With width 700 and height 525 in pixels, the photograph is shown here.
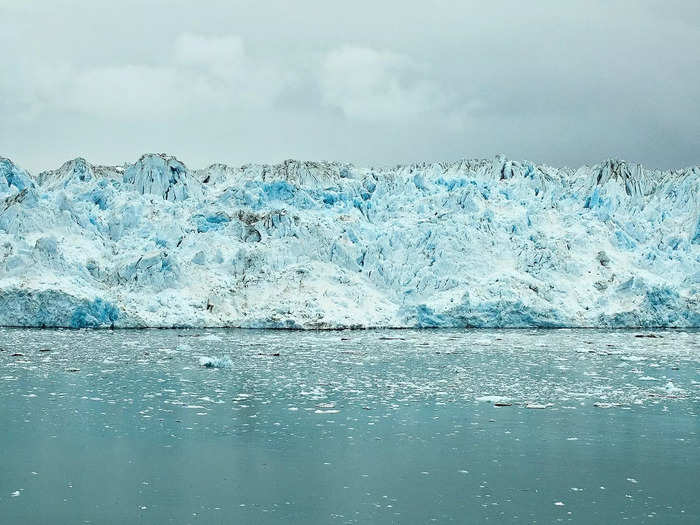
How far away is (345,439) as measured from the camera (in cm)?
1040

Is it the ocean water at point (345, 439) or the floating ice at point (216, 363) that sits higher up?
the floating ice at point (216, 363)

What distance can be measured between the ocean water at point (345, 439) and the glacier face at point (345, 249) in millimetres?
10529

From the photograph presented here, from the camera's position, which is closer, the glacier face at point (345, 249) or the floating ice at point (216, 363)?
the floating ice at point (216, 363)

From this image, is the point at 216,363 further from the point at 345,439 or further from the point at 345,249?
the point at 345,249

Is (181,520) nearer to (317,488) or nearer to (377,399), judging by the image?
(317,488)

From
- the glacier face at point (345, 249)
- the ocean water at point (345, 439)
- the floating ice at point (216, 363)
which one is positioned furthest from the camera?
the glacier face at point (345, 249)

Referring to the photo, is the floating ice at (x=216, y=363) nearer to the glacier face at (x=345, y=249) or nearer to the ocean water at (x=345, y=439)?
the ocean water at (x=345, y=439)

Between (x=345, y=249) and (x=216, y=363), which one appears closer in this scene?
(x=216, y=363)

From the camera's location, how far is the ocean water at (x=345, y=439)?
24.4 ft

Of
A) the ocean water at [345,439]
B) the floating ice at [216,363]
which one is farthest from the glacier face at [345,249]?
the floating ice at [216,363]

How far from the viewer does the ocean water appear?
7.43 metres

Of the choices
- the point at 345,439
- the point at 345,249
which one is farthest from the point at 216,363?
Result: the point at 345,249

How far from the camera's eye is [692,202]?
38.1 metres

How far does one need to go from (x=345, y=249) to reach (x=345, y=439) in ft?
79.4
